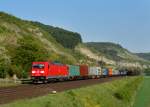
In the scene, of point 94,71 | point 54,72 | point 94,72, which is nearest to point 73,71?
point 54,72

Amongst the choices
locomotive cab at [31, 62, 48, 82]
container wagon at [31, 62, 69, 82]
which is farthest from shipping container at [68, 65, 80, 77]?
locomotive cab at [31, 62, 48, 82]

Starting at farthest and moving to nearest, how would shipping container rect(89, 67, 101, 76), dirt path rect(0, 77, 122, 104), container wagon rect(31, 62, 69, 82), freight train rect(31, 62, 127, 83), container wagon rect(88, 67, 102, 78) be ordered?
shipping container rect(89, 67, 101, 76) < container wagon rect(88, 67, 102, 78) < freight train rect(31, 62, 127, 83) < container wagon rect(31, 62, 69, 82) < dirt path rect(0, 77, 122, 104)

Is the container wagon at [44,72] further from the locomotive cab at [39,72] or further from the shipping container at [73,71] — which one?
the shipping container at [73,71]

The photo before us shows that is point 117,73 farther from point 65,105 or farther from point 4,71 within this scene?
point 65,105

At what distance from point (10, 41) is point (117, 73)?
84.0 meters

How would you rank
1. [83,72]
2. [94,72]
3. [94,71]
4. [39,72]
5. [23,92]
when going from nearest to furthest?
[23,92] < [39,72] < [83,72] < [94,71] < [94,72]

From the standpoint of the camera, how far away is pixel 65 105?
30.9 metres

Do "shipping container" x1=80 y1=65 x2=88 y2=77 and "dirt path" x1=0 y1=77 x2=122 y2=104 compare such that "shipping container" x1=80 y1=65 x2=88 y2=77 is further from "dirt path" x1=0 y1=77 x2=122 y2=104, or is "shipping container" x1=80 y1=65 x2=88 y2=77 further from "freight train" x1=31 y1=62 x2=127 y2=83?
"dirt path" x1=0 y1=77 x2=122 y2=104

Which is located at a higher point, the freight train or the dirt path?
the freight train

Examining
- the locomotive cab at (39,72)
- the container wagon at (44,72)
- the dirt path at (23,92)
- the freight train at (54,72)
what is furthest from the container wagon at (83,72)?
the dirt path at (23,92)

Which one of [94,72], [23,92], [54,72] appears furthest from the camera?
[94,72]

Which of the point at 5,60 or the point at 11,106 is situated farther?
the point at 5,60

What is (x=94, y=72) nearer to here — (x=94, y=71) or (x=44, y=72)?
(x=94, y=71)

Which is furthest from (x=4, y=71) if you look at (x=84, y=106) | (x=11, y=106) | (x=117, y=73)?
(x=117, y=73)
